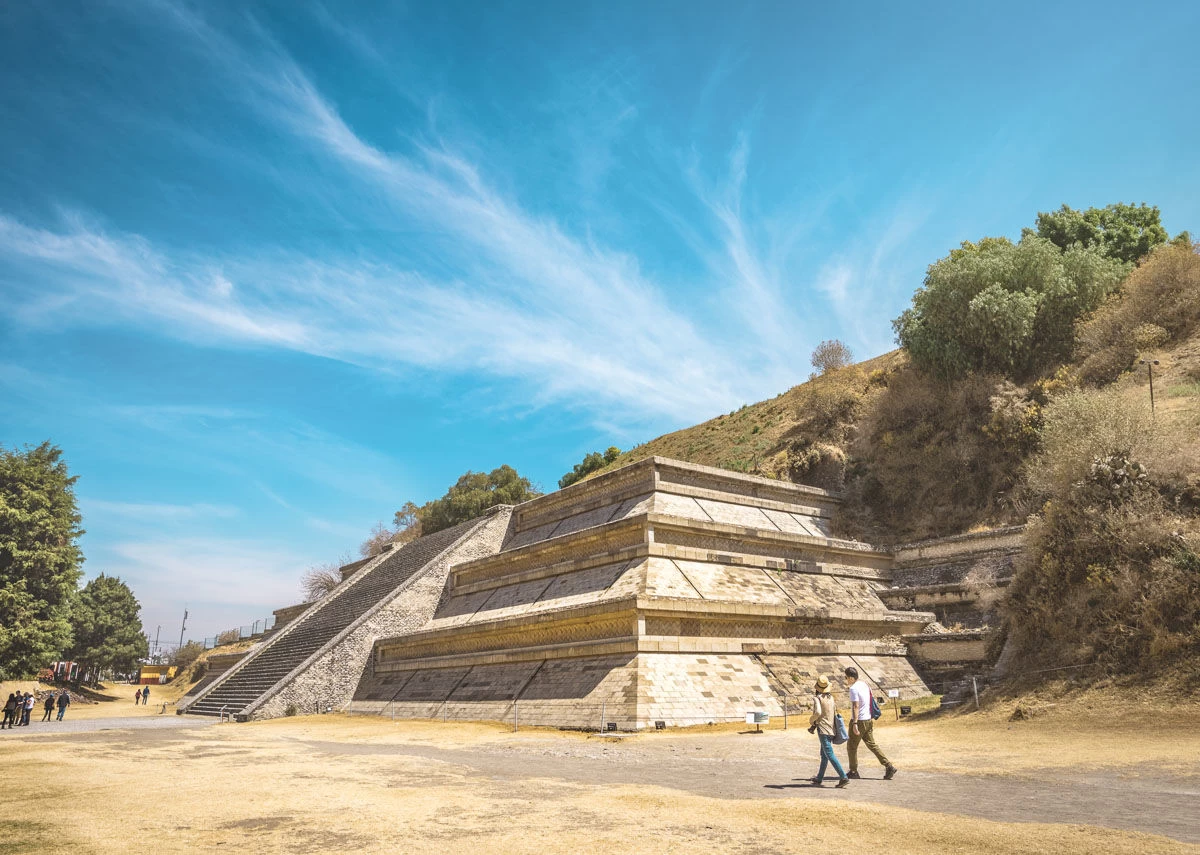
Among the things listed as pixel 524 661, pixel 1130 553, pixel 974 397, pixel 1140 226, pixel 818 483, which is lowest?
pixel 524 661

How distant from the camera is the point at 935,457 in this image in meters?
26.5

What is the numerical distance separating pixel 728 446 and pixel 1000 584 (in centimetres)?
2062

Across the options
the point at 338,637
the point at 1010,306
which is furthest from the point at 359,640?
the point at 1010,306

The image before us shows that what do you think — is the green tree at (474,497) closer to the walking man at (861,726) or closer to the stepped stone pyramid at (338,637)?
the stepped stone pyramid at (338,637)

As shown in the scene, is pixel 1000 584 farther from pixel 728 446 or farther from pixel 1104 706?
pixel 728 446

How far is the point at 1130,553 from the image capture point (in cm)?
1388

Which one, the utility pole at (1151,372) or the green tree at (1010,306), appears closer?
the utility pole at (1151,372)

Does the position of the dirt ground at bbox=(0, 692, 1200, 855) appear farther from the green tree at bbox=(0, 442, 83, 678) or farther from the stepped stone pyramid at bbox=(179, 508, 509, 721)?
the green tree at bbox=(0, 442, 83, 678)

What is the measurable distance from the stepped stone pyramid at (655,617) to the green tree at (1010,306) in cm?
812

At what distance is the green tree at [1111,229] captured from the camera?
32906 millimetres

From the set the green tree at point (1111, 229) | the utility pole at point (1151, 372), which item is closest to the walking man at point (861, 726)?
the utility pole at point (1151, 372)

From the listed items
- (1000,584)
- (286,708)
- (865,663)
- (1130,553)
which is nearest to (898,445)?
(1000,584)

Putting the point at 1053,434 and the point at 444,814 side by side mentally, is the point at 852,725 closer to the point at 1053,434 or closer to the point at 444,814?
the point at 444,814

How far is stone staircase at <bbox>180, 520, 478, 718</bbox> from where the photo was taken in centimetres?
2506
